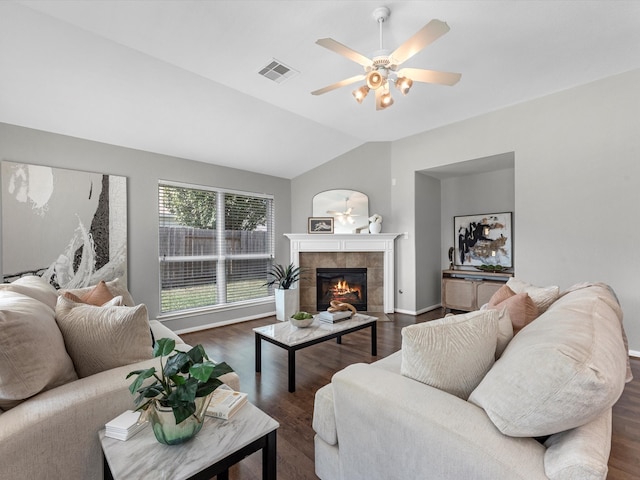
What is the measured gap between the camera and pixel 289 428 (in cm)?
205

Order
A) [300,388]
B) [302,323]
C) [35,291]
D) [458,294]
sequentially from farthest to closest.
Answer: [458,294]
[302,323]
[300,388]
[35,291]

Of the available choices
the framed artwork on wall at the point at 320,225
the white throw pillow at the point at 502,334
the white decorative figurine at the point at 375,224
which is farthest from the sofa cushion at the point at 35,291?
the white decorative figurine at the point at 375,224

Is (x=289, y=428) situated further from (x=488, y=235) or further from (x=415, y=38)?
(x=488, y=235)

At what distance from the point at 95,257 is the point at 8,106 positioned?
5.37ft

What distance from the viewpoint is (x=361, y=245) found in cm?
530

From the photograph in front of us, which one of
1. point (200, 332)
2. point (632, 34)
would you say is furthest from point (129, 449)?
point (632, 34)

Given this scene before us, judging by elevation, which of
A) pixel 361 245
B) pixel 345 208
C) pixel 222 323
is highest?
pixel 345 208

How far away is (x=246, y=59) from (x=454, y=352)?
2939 millimetres

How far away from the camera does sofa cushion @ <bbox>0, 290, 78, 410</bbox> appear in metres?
1.14

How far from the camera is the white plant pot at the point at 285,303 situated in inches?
196

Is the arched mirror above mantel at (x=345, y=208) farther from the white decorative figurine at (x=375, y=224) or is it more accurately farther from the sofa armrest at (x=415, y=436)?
the sofa armrest at (x=415, y=436)

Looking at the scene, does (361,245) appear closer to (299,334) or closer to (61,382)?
(299,334)

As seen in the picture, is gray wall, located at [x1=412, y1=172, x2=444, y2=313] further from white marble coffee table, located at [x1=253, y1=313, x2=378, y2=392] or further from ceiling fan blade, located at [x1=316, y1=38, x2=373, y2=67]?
ceiling fan blade, located at [x1=316, y1=38, x2=373, y2=67]

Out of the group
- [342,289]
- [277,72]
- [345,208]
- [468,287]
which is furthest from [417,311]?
[277,72]
